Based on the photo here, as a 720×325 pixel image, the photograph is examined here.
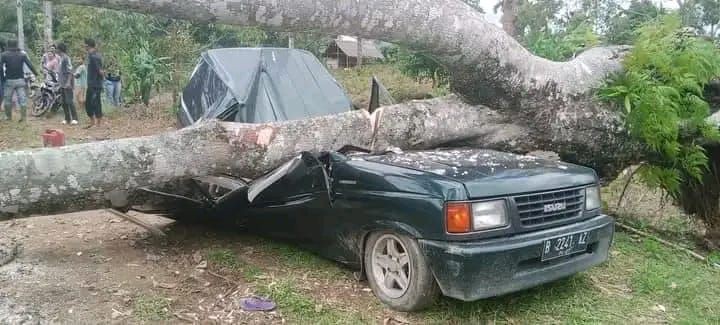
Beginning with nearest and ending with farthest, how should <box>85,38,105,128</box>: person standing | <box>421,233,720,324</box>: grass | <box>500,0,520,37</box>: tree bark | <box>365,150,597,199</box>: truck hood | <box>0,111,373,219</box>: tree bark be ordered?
<box>365,150,597,199</box>: truck hood, <box>421,233,720,324</box>: grass, <box>0,111,373,219</box>: tree bark, <box>85,38,105,128</box>: person standing, <box>500,0,520,37</box>: tree bark

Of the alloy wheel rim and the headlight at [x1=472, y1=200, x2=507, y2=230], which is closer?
the headlight at [x1=472, y1=200, x2=507, y2=230]

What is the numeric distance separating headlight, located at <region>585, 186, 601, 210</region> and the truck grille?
0.06m

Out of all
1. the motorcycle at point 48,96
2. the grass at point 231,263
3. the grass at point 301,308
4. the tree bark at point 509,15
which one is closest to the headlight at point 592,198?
the grass at point 301,308

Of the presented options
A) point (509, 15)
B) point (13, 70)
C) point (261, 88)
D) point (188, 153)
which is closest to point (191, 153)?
point (188, 153)

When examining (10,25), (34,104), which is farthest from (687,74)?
(10,25)

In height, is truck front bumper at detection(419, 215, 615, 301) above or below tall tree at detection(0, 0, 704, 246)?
below

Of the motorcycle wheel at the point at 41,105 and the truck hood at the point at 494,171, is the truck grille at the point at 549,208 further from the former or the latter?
the motorcycle wheel at the point at 41,105

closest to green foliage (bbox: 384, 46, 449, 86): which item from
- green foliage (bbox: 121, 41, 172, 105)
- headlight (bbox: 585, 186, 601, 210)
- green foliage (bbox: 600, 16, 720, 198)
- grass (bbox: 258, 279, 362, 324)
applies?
green foliage (bbox: 121, 41, 172, 105)

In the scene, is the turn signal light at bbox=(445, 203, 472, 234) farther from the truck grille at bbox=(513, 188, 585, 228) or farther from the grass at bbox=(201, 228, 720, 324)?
the grass at bbox=(201, 228, 720, 324)

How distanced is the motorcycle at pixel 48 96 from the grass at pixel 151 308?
10.7m

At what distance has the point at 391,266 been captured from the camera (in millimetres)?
3504

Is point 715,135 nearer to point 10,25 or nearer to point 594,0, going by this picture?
point 594,0

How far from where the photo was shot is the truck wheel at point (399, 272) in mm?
3279

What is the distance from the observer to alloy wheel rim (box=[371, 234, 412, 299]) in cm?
342
